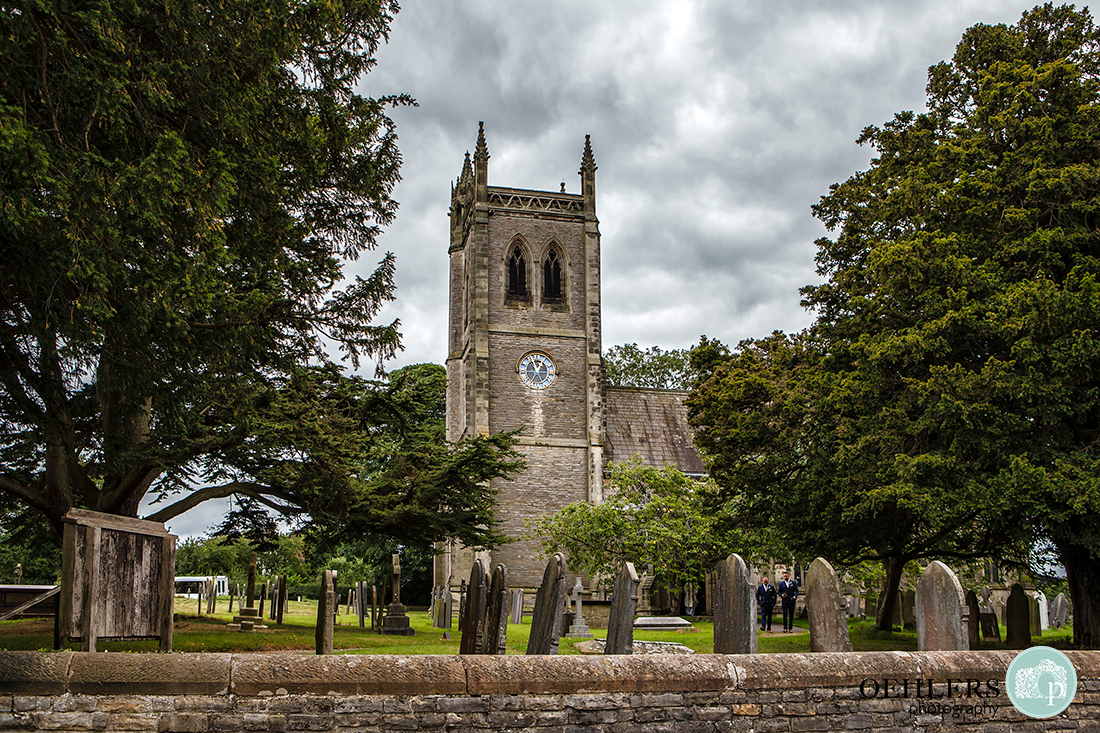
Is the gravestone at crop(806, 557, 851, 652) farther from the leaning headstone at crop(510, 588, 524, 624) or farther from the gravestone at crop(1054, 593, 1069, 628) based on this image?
the gravestone at crop(1054, 593, 1069, 628)

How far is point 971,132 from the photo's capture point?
49.8 feet

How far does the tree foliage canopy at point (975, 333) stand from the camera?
489 inches

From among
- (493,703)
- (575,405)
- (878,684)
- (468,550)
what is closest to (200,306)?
(493,703)

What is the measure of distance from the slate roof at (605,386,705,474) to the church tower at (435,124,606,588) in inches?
138

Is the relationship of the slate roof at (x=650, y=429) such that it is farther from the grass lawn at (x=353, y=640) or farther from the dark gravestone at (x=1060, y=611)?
the grass lawn at (x=353, y=640)

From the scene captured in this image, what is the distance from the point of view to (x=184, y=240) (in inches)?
354

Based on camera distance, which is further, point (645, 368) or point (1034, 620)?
point (645, 368)

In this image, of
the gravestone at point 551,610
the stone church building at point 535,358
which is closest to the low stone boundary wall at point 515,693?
the gravestone at point 551,610

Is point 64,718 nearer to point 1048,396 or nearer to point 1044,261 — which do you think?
point 1048,396

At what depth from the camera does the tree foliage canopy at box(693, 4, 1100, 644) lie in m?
12.4

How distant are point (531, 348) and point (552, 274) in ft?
12.5

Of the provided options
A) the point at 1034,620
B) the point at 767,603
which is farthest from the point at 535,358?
the point at 1034,620

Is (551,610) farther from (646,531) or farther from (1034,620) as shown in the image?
(646,531)

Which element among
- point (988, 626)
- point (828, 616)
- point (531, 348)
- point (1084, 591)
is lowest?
point (988, 626)
